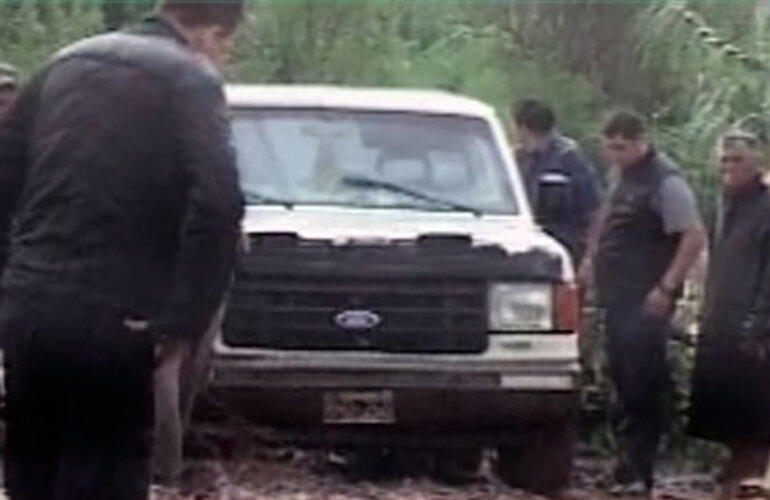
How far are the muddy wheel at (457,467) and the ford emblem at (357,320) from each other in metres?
0.86

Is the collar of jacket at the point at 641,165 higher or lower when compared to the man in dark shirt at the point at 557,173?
higher

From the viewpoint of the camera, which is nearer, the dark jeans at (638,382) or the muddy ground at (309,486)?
the muddy ground at (309,486)

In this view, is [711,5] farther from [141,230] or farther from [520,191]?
[141,230]

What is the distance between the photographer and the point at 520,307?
9078mm

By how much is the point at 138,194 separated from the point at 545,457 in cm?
447

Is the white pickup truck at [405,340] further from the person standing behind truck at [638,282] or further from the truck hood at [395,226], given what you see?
the person standing behind truck at [638,282]

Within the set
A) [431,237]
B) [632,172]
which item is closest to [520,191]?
[632,172]

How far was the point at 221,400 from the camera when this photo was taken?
350 inches

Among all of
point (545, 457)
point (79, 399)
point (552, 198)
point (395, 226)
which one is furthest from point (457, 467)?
point (79, 399)

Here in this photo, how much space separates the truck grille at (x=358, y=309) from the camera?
9.01 m

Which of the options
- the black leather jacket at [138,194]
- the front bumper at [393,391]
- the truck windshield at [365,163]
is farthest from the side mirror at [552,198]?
the black leather jacket at [138,194]

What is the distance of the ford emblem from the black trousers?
12.2ft

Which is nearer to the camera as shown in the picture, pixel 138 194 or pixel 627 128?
pixel 138 194

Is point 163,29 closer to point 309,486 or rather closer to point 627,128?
point 309,486
